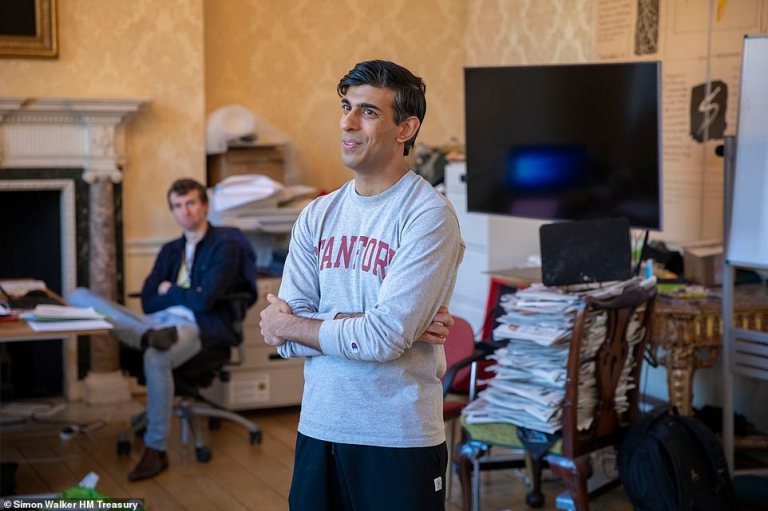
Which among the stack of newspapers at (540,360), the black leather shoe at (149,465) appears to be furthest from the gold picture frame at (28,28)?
the stack of newspapers at (540,360)

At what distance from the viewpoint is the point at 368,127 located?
6.80ft

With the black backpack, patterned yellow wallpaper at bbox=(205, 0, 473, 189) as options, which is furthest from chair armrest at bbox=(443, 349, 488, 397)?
patterned yellow wallpaper at bbox=(205, 0, 473, 189)

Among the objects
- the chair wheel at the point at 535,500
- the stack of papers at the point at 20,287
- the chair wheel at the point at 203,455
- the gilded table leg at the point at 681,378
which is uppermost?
the stack of papers at the point at 20,287

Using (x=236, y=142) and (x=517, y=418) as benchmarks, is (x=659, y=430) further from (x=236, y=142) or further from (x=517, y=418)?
(x=236, y=142)

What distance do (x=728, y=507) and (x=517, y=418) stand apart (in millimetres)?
752

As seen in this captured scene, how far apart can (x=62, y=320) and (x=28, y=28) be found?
215 cm

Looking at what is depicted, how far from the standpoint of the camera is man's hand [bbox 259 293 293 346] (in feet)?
6.93

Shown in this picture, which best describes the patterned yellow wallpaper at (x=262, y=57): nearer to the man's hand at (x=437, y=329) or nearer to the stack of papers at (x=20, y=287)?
the stack of papers at (x=20, y=287)

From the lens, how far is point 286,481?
14.3 ft

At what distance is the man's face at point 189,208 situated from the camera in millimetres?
4703

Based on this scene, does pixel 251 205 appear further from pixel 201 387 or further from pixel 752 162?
pixel 752 162

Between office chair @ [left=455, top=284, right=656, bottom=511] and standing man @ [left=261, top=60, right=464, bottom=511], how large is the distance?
1281 millimetres

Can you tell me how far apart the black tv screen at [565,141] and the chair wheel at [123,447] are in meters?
1.85

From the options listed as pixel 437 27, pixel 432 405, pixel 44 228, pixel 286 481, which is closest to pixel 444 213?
pixel 432 405
